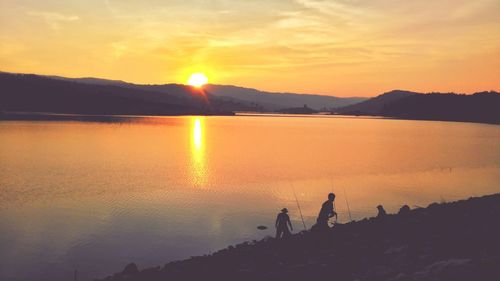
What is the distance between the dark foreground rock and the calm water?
453 cm

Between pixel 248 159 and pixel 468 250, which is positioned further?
pixel 248 159

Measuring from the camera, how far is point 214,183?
152 ft

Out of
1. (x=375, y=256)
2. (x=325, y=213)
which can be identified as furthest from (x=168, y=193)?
(x=375, y=256)

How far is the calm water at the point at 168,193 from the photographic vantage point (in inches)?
896

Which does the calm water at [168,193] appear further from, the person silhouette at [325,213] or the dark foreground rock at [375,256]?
the person silhouette at [325,213]

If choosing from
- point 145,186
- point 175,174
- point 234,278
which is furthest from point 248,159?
point 234,278

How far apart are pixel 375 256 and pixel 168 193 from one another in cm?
2676

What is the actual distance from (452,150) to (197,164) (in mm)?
56339

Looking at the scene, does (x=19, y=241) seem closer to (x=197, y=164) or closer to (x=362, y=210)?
(x=362, y=210)

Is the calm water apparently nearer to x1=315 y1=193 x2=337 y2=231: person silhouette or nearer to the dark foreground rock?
the dark foreground rock

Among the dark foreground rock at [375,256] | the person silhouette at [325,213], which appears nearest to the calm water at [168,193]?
the dark foreground rock at [375,256]

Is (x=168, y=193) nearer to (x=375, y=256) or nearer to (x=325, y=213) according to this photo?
(x=325, y=213)

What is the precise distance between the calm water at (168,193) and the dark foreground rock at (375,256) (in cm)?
453

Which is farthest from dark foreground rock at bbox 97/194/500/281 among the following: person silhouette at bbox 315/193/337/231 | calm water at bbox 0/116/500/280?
calm water at bbox 0/116/500/280
